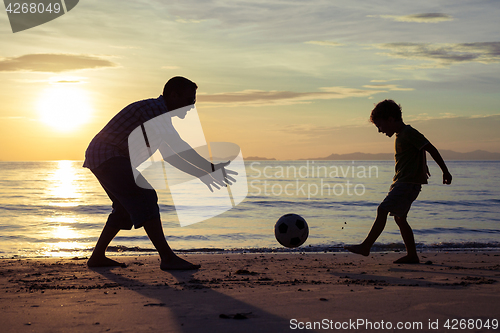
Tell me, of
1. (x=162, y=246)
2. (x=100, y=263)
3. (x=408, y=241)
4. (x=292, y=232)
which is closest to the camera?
(x=162, y=246)

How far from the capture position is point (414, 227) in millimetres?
11594

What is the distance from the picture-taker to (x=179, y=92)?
4570mm

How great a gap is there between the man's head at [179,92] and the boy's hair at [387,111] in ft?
7.65

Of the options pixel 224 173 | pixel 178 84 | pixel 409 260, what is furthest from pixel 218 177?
pixel 409 260

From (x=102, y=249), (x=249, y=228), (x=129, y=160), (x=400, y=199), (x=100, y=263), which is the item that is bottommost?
(x=249, y=228)

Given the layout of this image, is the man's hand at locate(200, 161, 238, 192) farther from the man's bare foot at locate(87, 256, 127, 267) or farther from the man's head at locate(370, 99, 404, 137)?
the man's head at locate(370, 99, 404, 137)

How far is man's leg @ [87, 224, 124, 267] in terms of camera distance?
5.10 m

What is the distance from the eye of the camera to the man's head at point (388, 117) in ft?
17.1

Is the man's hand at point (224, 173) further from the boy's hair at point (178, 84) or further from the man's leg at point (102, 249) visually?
the man's leg at point (102, 249)

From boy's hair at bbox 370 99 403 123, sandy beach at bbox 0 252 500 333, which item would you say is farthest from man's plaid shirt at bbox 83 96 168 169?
boy's hair at bbox 370 99 403 123

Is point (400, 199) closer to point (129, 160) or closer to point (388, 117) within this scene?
point (388, 117)

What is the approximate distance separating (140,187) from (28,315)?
1784 mm

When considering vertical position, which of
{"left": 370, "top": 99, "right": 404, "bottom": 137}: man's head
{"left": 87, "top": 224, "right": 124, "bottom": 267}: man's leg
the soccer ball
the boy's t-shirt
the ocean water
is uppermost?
{"left": 370, "top": 99, "right": 404, "bottom": 137}: man's head

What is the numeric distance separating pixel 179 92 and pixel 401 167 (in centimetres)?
285
